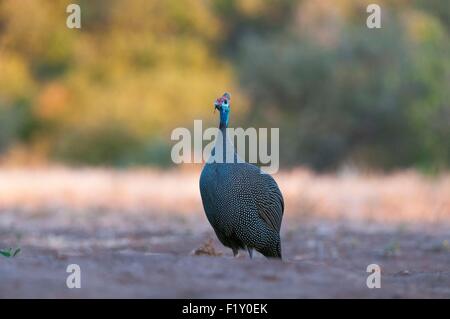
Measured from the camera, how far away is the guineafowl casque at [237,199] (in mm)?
7348

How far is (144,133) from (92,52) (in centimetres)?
678

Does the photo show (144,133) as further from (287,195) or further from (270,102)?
(287,195)

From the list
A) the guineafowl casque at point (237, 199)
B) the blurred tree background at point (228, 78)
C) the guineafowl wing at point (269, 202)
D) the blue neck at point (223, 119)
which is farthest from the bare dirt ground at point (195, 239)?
the blurred tree background at point (228, 78)

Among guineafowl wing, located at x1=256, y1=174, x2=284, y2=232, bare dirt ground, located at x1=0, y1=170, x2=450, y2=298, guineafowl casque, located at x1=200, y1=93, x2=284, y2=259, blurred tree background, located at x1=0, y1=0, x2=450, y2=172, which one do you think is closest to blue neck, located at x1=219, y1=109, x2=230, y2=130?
guineafowl casque, located at x1=200, y1=93, x2=284, y2=259

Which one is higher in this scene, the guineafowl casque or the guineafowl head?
the guineafowl head

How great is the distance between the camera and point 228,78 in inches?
1298

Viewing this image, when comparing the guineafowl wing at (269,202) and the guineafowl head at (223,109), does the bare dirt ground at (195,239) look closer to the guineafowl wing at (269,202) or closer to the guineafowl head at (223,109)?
the guineafowl wing at (269,202)

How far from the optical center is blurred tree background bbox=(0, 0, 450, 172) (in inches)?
914

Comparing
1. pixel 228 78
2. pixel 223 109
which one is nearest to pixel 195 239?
pixel 223 109

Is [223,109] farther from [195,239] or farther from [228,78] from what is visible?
[228,78]

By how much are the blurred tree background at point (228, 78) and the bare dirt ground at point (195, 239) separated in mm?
4245

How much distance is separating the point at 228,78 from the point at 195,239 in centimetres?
2187

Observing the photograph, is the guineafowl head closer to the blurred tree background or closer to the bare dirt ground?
the bare dirt ground

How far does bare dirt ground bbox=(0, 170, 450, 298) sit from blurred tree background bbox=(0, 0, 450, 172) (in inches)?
167
